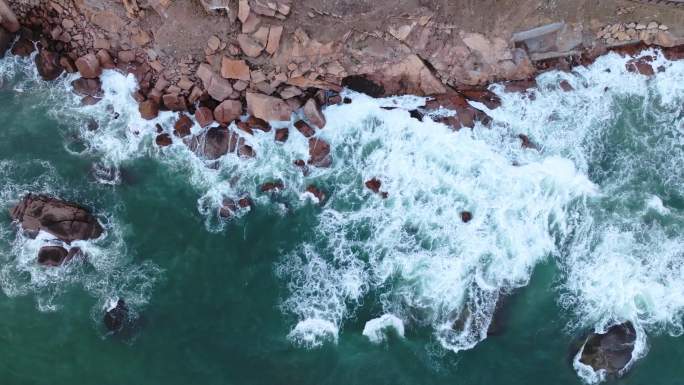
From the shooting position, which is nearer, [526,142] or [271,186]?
[271,186]

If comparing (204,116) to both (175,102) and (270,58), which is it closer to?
(175,102)

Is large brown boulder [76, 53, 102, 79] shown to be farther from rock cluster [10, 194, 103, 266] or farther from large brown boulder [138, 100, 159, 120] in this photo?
rock cluster [10, 194, 103, 266]

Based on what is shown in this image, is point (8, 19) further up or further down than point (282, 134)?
further up

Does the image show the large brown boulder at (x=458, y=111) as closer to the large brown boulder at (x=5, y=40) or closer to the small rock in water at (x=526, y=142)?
the small rock in water at (x=526, y=142)

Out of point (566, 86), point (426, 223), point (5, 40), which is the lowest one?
point (426, 223)

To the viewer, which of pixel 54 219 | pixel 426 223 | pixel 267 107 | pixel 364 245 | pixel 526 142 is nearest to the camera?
pixel 54 219

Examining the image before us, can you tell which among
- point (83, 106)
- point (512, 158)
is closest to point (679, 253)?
point (512, 158)

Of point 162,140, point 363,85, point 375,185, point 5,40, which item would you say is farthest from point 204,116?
point 5,40

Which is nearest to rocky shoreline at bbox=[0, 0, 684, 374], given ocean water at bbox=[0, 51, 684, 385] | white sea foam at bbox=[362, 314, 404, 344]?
ocean water at bbox=[0, 51, 684, 385]
